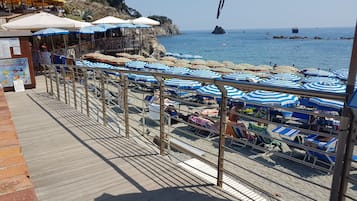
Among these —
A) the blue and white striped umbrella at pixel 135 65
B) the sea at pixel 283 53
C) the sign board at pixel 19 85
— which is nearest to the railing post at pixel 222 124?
the sign board at pixel 19 85

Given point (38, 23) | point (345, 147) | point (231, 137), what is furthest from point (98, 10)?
point (345, 147)

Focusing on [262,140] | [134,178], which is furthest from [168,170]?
[262,140]

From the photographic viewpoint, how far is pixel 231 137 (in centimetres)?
270

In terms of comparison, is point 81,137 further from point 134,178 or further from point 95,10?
point 95,10

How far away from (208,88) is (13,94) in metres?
7.16

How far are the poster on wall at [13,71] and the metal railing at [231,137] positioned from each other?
67cm

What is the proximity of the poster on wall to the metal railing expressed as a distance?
2.21ft

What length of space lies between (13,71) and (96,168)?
226 inches

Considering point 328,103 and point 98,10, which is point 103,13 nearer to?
point 98,10

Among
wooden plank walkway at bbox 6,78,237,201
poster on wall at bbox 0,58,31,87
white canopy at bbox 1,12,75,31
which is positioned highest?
white canopy at bbox 1,12,75,31

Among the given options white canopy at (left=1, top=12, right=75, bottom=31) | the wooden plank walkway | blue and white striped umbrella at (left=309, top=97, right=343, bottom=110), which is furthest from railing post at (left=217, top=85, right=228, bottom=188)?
white canopy at (left=1, top=12, right=75, bottom=31)

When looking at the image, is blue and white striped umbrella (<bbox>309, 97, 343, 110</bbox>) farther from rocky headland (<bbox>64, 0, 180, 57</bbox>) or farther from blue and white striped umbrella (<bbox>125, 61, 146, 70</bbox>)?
rocky headland (<bbox>64, 0, 180, 57</bbox>)

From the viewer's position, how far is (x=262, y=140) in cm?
923

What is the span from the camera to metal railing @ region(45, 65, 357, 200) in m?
1.80
